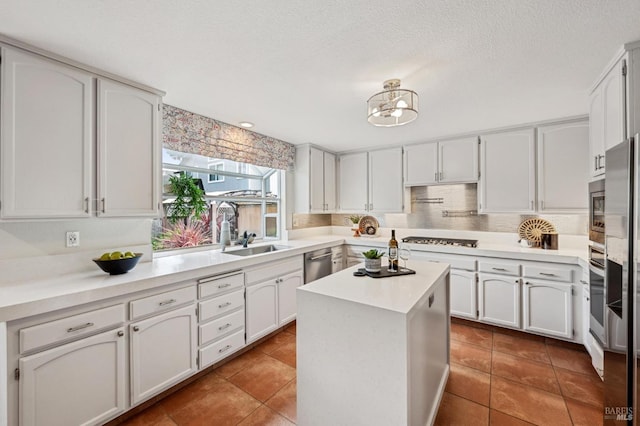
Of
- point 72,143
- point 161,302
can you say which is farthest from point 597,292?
point 72,143

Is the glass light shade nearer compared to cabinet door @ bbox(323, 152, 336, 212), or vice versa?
the glass light shade

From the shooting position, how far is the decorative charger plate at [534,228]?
314 cm

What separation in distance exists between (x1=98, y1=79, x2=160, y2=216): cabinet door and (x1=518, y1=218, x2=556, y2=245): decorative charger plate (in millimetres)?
3862

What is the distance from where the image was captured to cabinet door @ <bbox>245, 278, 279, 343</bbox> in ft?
8.57

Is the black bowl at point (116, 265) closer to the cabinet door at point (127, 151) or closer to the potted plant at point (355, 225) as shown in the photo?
the cabinet door at point (127, 151)

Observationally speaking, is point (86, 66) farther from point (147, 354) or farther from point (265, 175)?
point (265, 175)

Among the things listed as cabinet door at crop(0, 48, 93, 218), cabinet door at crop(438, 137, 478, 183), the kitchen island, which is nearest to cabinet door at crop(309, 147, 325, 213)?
cabinet door at crop(438, 137, 478, 183)

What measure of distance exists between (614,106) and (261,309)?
3133 mm

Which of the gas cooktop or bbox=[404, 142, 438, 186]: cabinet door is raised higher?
bbox=[404, 142, 438, 186]: cabinet door

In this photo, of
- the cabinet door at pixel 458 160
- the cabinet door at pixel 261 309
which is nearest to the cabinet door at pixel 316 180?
the cabinet door at pixel 261 309

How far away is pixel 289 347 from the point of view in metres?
2.76

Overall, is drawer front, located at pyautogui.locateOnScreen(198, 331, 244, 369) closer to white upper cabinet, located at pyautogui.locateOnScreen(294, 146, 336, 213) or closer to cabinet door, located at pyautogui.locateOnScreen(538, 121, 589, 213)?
white upper cabinet, located at pyautogui.locateOnScreen(294, 146, 336, 213)

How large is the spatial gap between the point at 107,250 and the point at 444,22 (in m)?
2.72

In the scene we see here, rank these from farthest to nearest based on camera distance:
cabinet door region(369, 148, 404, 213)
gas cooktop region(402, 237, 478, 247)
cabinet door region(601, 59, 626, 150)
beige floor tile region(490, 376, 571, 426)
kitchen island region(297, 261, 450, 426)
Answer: cabinet door region(369, 148, 404, 213) < gas cooktop region(402, 237, 478, 247) < beige floor tile region(490, 376, 571, 426) < cabinet door region(601, 59, 626, 150) < kitchen island region(297, 261, 450, 426)
